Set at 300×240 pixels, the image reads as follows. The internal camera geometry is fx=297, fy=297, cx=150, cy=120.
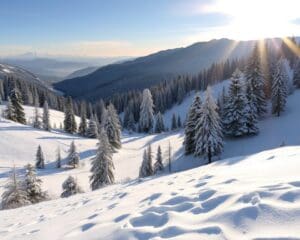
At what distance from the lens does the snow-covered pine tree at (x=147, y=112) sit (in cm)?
8575

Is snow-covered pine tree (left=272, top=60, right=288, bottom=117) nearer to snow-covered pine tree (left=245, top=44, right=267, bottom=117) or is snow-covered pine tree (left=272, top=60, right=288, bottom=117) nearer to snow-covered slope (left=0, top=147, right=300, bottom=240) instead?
snow-covered pine tree (left=245, top=44, right=267, bottom=117)

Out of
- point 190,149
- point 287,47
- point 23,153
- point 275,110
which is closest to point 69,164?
point 23,153

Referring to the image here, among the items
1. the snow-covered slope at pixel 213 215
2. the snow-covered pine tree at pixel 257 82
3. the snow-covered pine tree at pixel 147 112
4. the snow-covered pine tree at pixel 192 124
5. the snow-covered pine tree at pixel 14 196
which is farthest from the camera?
the snow-covered pine tree at pixel 147 112

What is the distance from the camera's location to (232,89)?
1731 inches

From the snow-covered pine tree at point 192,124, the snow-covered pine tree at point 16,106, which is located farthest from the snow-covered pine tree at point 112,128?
the snow-covered pine tree at point 16,106

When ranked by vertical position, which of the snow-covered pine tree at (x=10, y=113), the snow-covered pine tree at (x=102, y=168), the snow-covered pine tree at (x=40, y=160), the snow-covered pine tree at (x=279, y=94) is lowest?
the snow-covered pine tree at (x=40, y=160)

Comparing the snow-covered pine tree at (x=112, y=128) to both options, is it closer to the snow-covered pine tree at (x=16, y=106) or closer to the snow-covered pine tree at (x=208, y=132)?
the snow-covered pine tree at (x=208, y=132)

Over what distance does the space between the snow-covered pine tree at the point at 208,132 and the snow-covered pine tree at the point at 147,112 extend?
47234mm

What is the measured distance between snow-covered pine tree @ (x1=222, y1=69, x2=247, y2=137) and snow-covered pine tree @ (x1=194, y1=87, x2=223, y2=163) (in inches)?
200

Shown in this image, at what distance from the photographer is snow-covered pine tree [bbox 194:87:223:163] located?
37.7 m

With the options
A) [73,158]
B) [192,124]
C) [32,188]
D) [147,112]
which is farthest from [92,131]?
[32,188]

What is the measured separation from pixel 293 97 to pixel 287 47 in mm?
50088

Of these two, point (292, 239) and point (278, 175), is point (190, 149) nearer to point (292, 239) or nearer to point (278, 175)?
point (278, 175)

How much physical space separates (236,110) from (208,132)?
7576 millimetres
